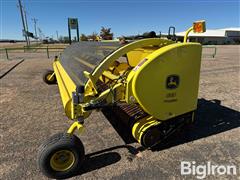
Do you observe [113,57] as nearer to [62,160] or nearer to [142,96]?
[142,96]

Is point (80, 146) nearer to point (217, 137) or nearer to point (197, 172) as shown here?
point (197, 172)

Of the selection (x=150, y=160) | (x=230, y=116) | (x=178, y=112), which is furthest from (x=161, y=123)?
(x=230, y=116)

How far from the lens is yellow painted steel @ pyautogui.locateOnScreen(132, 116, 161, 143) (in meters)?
2.83

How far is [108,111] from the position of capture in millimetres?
Answer: 4441

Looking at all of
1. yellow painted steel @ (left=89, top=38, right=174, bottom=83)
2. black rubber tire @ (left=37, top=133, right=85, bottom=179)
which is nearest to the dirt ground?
black rubber tire @ (left=37, top=133, right=85, bottom=179)

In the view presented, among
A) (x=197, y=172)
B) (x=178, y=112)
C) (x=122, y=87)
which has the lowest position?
(x=197, y=172)

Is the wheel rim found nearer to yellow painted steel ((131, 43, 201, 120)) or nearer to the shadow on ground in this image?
the shadow on ground

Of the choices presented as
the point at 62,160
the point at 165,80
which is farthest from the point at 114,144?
the point at 165,80

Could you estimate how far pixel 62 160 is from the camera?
251 centimetres

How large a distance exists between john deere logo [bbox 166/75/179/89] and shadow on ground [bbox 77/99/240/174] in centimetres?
86

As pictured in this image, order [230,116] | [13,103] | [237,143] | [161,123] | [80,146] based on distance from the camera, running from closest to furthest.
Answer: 1. [80,146]
2. [161,123]
3. [237,143]
4. [230,116]
5. [13,103]

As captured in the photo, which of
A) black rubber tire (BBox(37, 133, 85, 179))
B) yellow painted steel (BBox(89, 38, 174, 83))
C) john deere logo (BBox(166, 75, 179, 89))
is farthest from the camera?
john deere logo (BBox(166, 75, 179, 89))

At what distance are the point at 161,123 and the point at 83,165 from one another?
1.25 m

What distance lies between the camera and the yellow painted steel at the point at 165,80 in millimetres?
2562
